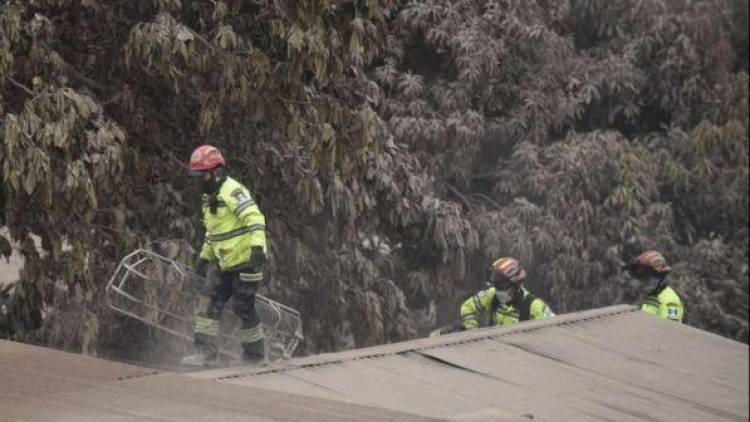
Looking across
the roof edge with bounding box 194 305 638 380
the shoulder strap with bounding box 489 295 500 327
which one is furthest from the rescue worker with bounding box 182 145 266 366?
the shoulder strap with bounding box 489 295 500 327

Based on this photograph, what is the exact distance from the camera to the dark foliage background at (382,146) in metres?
11.5

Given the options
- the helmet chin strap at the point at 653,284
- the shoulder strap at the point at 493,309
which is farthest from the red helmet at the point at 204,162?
the helmet chin strap at the point at 653,284

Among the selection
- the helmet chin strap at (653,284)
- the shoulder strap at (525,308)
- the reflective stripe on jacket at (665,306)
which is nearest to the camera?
the shoulder strap at (525,308)

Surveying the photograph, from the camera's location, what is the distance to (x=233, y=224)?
30.5 feet

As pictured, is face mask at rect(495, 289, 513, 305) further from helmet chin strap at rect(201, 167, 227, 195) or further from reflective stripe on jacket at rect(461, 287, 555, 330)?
helmet chin strap at rect(201, 167, 227, 195)

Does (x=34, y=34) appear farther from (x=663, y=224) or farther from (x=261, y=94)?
(x=663, y=224)

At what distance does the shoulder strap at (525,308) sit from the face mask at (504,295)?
0.51 feet

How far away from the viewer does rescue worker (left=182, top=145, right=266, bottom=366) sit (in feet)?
30.0

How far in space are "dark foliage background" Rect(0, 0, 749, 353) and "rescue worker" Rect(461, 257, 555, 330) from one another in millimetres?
1756

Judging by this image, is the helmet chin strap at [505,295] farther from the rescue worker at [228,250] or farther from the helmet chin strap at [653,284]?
the rescue worker at [228,250]

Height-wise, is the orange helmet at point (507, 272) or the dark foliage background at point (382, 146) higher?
the dark foliage background at point (382, 146)

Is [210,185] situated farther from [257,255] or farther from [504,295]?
[504,295]

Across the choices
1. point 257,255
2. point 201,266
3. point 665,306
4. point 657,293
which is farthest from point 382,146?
point 257,255

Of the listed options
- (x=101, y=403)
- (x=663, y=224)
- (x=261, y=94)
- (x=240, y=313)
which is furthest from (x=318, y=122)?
(x=663, y=224)
